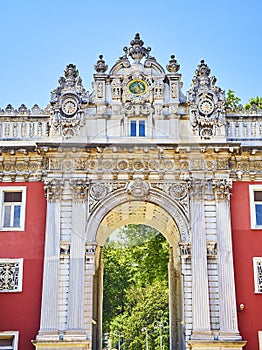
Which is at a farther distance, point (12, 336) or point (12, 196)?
point (12, 196)

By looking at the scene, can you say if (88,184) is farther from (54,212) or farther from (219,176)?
(219,176)

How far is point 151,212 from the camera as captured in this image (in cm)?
2083

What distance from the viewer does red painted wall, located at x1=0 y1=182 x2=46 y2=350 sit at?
1745 cm

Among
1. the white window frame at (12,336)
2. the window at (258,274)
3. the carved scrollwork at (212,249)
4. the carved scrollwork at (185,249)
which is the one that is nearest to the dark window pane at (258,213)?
the window at (258,274)

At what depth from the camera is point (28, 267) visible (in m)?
18.0

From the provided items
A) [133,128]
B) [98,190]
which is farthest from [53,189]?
[133,128]

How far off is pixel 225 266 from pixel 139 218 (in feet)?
18.5

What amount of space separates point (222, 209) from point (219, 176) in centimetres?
123

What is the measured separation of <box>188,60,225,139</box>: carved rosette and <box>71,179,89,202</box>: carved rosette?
4.67 meters

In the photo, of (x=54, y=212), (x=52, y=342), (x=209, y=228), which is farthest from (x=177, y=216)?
(x=52, y=342)

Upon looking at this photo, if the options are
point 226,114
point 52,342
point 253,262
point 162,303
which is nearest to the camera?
point 52,342

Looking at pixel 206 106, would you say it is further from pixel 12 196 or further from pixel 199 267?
pixel 12 196

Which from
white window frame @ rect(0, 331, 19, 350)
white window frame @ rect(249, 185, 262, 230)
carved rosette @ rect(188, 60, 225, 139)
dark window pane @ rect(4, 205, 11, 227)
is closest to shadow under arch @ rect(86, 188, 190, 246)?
white window frame @ rect(249, 185, 262, 230)

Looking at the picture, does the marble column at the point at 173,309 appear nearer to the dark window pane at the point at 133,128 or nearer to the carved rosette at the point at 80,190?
the carved rosette at the point at 80,190
